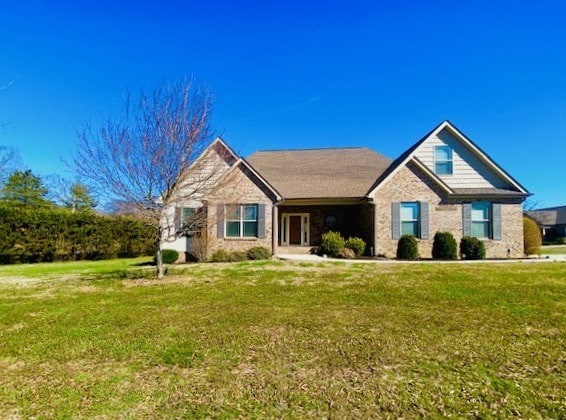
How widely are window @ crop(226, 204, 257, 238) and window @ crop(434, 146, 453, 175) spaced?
33.9 feet

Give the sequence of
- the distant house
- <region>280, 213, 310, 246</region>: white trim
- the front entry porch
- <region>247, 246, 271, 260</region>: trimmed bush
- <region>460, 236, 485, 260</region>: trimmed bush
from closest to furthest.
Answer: <region>460, 236, 485, 260</region>: trimmed bush, <region>247, 246, 271, 260</region>: trimmed bush, the front entry porch, <region>280, 213, 310, 246</region>: white trim, the distant house

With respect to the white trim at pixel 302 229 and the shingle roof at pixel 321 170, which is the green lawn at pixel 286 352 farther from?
the white trim at pixel 302 229

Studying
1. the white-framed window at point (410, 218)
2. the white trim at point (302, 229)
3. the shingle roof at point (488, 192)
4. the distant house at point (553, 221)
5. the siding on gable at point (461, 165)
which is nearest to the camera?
the shingle roof at point (488, 192)

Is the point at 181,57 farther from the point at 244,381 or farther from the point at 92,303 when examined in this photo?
the point at 244,381

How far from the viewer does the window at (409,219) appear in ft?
54.5

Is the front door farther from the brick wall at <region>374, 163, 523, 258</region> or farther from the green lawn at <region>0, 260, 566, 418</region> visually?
the green lawn at <region>0, 260, 566, 418</region>

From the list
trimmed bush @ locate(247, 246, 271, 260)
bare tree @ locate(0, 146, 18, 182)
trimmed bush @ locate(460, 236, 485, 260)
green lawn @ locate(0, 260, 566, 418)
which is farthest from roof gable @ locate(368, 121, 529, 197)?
bare tree @ locate(0, 146, 18, 182)

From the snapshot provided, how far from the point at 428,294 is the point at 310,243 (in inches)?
467

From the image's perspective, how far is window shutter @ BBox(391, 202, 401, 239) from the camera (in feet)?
54.1

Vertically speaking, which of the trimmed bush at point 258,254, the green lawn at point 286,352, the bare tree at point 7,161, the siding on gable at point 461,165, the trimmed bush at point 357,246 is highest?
the bare tree at point 7,161

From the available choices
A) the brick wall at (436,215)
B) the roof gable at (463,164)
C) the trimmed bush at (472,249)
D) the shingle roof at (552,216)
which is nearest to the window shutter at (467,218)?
the brick wall at (436,215)

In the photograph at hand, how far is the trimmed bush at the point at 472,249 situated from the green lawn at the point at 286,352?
24.0 ft

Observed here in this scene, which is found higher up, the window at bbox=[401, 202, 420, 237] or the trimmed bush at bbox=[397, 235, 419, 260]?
the window at bbox=[401, 202, 420, 237]

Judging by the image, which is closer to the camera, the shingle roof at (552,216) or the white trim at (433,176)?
the white trim at (433,176)
